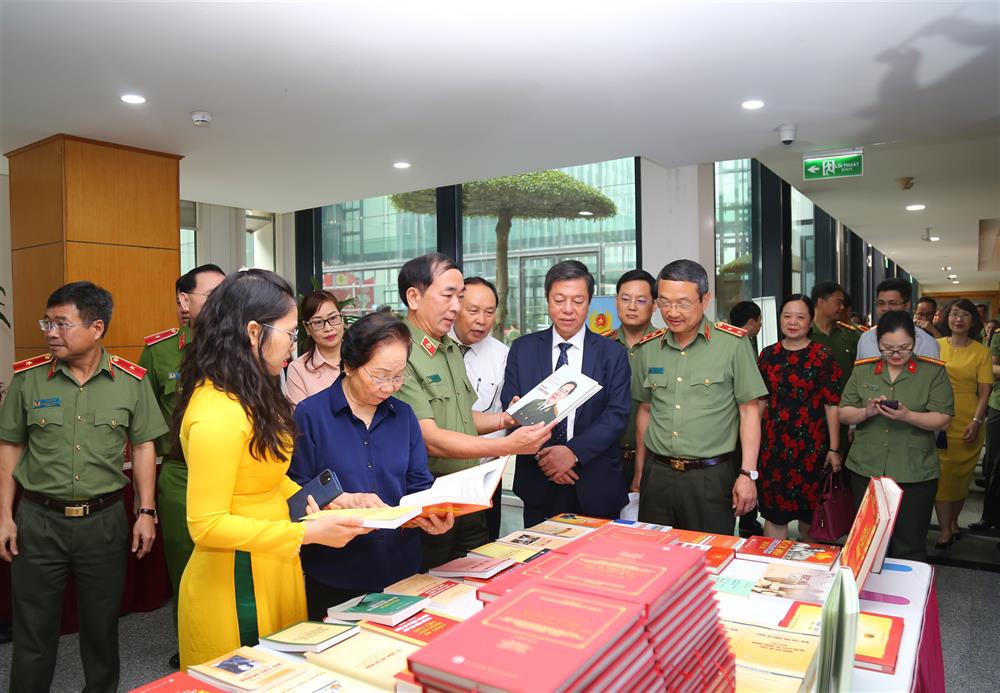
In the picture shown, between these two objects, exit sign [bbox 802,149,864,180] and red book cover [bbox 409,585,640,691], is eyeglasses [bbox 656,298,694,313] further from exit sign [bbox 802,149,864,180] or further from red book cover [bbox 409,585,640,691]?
exit sign [bbox 802,149,864,180]

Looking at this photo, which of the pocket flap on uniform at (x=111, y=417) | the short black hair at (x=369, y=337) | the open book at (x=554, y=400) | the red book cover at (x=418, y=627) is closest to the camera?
the red book cover at (x=418, y=627)

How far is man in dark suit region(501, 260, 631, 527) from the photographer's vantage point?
2895 millimetres

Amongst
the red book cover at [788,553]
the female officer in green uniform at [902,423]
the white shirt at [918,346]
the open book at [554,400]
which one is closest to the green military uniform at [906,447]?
the female officer in green uniform at [902,423]

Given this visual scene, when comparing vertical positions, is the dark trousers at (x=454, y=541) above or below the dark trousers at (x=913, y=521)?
above

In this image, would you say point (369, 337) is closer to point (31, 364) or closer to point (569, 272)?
point (569, 272)

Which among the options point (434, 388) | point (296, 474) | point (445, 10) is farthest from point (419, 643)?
point (445, 10)

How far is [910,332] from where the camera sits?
3.75 meters

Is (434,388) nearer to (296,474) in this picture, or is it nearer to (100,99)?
(296,474)

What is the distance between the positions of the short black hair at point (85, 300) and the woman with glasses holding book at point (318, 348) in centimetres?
95

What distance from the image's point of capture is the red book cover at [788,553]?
202 centimetres

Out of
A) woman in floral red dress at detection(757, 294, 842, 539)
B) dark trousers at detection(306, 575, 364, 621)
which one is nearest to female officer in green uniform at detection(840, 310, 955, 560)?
woman in floral red dress at detection(757, 294, 842, 539)

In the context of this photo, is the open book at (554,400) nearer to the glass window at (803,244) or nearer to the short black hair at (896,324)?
the short black hair at (896,324)

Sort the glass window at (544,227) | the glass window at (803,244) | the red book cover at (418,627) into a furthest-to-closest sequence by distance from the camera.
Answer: the glass window at (803,244) < the glass window at (544,227) < the red book cover at (418,627)

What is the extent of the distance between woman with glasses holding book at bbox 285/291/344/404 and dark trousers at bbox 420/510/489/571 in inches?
48.5
